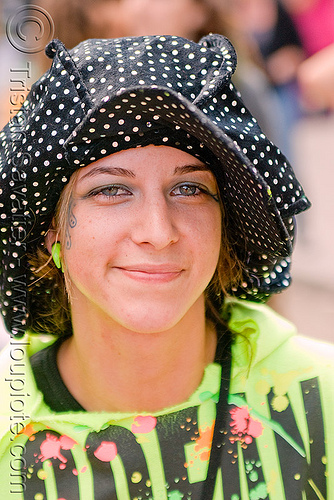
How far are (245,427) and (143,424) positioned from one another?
29cm

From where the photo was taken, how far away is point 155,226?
1.74 m

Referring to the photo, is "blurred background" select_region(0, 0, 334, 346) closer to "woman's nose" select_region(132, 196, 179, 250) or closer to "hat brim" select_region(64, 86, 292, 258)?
"hat brim" select_region(64, 86, 292, 258)

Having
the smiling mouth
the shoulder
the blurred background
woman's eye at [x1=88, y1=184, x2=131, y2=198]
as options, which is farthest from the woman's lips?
the blurred background

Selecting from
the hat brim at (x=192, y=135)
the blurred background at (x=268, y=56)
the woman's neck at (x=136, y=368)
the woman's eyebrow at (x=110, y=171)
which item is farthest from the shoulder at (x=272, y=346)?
the blurred background at (x=268, y=56)

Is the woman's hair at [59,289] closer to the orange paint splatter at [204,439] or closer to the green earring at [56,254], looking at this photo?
the green earring at [56,254]

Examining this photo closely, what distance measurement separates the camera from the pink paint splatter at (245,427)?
6.24ft

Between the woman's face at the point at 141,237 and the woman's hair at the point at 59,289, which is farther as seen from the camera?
the woman's hair at the point at 59,289

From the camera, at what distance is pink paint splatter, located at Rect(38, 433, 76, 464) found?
6.09 feet

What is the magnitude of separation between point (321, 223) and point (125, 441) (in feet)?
18.6

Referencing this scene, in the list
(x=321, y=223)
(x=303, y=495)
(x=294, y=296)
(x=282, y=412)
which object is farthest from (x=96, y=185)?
(x=321, y=223)

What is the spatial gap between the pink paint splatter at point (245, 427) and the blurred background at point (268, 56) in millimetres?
1248

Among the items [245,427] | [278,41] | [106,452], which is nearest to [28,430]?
[106,452]

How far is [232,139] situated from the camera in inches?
69.0

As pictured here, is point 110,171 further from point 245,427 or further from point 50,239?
point 245,427
